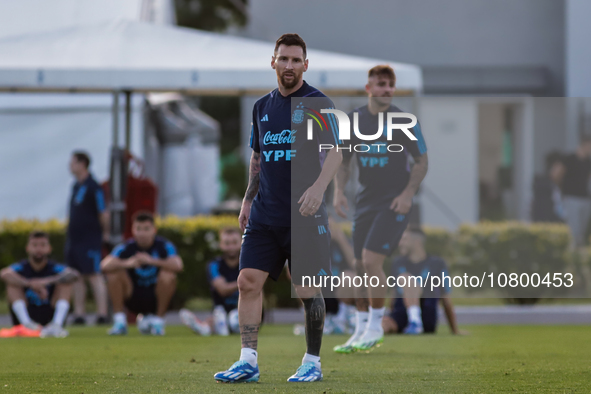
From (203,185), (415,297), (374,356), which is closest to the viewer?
(374,356)

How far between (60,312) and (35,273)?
518 mm

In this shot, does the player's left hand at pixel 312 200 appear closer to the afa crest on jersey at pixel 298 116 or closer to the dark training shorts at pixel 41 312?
the afa crest on jersey at pixel 298 116

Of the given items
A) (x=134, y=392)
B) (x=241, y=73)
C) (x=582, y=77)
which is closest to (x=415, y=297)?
(x=241, y=73)

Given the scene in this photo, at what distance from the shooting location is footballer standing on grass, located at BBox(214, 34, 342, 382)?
445 cm

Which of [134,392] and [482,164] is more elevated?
[482,164]

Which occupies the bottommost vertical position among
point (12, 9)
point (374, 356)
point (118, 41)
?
point (374, 356)

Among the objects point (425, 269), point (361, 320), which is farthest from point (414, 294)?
point (361, 320)

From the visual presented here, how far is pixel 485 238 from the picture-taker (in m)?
12.7

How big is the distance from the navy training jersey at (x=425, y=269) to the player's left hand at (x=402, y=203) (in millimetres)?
2670

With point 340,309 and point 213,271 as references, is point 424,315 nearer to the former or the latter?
point 340,309

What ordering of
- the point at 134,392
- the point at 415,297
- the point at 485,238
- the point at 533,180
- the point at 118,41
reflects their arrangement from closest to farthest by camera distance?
the point at 134,392
the point at 415,297
the point at 118,41
the point at 485,238
the point at 533,180

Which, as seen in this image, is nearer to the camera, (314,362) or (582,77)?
(314,362)

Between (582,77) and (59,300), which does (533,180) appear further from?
(59,300)

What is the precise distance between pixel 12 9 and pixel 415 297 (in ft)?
27.3
